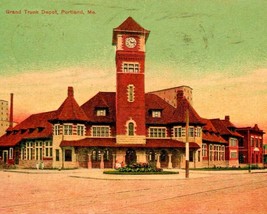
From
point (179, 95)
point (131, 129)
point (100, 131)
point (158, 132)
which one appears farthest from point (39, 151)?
point (179, 95)

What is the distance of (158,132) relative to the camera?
132 feet

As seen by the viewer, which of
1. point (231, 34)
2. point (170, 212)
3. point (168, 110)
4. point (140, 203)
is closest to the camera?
point (170, 212)

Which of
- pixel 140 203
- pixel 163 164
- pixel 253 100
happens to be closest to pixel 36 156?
pixel 163 164

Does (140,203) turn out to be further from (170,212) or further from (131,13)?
(131,13)

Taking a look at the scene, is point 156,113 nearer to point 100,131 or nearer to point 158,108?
point 158,108

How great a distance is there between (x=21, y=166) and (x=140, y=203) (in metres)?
28.2

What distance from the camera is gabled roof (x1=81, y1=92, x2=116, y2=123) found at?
Result: 39.2 meters

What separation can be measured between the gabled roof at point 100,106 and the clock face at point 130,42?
6484 millimetres

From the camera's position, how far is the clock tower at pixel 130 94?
3631cm

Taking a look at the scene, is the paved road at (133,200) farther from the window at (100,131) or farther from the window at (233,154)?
the window at (233,154)

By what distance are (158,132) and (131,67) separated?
6976mm

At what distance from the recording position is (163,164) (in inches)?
1534

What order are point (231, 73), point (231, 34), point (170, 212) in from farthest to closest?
point (231, 73), point (231, 34), point (170, 212)

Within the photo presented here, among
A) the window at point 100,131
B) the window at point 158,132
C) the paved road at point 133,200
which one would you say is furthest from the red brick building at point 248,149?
the paved road at point 133,200
